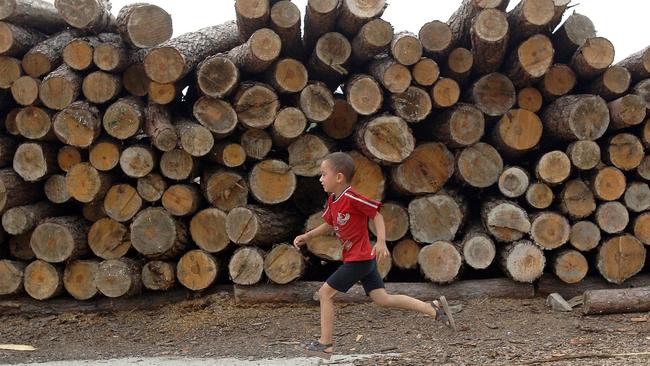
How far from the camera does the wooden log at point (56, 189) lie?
18.3 feet

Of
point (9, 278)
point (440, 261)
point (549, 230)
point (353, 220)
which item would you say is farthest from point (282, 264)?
point (9, 278)

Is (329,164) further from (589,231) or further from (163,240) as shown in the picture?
(589,231)

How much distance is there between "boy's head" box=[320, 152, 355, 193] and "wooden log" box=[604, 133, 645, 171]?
7.96 feet

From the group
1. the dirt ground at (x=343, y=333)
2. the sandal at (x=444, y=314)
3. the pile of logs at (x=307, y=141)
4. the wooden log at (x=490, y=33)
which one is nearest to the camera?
the dirt ground at (x=343, y=333)

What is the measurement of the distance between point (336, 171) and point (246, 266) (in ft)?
4.74

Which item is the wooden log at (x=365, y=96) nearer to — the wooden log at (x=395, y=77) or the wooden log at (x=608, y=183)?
the wooden log at (x=395, y=77)

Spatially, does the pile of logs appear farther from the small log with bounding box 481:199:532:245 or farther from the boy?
the boy

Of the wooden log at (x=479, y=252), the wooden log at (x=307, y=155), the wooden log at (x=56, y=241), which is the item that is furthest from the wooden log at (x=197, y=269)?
the wooden log at (x=479, y=252)

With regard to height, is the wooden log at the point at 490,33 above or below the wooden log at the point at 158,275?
above

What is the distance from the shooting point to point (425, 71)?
5.29 m

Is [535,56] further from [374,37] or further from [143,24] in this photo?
[143,24]

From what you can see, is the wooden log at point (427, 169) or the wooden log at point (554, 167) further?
the wooden log at point (427, 169)

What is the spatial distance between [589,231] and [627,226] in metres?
0.42

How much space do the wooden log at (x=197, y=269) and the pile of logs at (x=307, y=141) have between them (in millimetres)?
13
